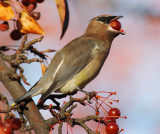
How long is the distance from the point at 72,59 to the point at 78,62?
7 cm

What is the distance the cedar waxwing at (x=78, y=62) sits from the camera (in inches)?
106

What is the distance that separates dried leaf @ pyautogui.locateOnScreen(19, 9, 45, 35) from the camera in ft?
5.94

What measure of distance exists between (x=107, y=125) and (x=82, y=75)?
2.83 ft

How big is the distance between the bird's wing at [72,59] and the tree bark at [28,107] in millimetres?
766

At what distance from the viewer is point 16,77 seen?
6.22 feet

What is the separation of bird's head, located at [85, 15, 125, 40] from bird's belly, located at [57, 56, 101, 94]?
1.31 feet

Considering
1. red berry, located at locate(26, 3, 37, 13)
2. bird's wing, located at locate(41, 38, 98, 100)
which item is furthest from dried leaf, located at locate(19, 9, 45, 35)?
bird's wing, located at locate(41, 38, 98, 100)

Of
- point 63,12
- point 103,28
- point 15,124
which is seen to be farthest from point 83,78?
point 63,12

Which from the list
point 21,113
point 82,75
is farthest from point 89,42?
point 21,113

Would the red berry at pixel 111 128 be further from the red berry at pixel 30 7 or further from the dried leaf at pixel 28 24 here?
the red berry at pixel 30 7

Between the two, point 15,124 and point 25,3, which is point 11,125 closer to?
point 15,124

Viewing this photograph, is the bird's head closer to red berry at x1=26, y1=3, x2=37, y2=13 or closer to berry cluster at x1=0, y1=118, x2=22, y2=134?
red berry at x1=26, y1=3, x2=37, y2=13

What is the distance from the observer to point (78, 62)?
2.90 meters

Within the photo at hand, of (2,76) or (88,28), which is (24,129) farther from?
(88,28)
